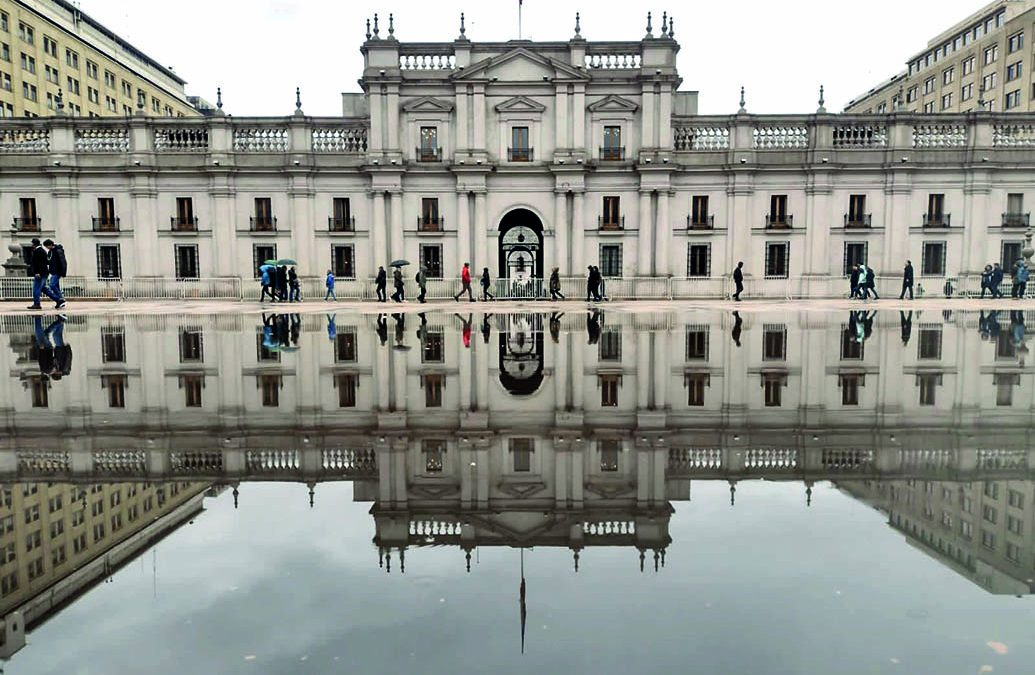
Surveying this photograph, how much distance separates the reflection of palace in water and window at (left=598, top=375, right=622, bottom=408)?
6 cm

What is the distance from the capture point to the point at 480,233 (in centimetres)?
3459

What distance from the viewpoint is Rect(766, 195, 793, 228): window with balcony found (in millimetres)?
34750

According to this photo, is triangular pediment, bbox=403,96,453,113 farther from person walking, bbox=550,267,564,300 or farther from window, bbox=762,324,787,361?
window, bbox=762,324,787,361

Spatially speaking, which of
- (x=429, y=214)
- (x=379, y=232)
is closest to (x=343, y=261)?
(x=379, y=232)

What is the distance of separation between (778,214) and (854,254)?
436cm

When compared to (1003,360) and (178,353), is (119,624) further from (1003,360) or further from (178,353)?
(1003,360)

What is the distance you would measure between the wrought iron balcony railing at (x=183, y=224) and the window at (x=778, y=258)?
95.2ft

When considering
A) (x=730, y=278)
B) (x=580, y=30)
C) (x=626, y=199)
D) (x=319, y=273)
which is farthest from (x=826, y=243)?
(x=319, y=273)

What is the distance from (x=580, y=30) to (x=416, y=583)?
1395 inches

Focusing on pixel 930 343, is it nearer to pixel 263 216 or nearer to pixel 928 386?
pixel 928 386

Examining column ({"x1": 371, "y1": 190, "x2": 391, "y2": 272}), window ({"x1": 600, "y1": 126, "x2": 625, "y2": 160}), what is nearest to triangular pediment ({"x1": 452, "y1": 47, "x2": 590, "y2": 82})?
window ({"x1": 600, "y1": 126, "x2": 625, "y2": 160})

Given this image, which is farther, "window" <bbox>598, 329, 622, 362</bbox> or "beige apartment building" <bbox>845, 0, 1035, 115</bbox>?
"beige apartment building" <bbox>845, 0, 1035, 115</bbox>

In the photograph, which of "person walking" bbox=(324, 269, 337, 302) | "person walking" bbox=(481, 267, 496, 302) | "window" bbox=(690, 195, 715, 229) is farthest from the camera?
"window" bbox=(690, 195, 715, 229)

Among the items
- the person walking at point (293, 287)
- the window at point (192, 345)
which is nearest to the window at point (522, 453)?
the window at point (192, 345)
